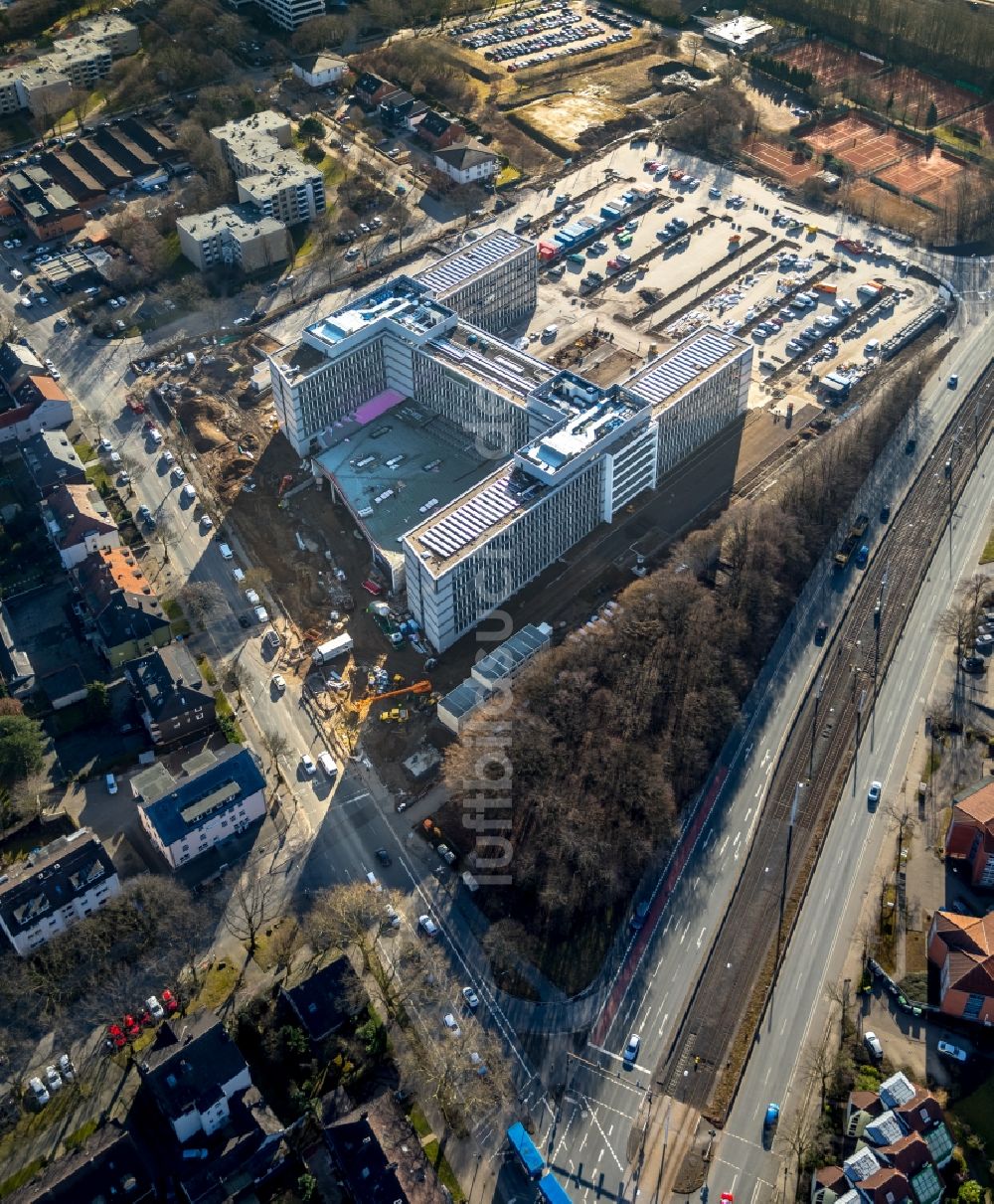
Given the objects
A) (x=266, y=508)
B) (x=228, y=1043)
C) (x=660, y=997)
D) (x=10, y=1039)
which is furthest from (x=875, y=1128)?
(x=266, y=508)

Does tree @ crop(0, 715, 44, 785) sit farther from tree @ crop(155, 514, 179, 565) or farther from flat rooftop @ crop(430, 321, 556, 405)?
flat rooftop @ crop(430, 321, 556, 405)

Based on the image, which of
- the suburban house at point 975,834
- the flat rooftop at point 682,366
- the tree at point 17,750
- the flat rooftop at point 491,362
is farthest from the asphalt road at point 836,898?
the tree at point 17,750

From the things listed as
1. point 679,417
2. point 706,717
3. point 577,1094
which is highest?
point 679,417

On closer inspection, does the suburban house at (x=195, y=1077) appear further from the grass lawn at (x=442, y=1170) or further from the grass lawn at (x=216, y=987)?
the grass lawn at (x=442, y=1170)

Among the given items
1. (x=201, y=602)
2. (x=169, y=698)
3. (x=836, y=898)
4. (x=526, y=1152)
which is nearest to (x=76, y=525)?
(x=201, y=602)

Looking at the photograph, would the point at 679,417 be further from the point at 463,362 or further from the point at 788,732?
the point at 788,732
